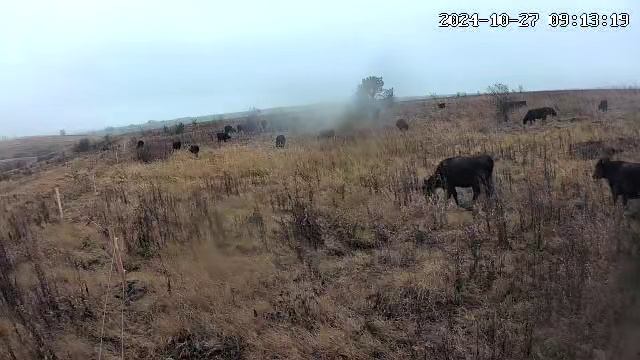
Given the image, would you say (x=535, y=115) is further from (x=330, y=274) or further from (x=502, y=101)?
(x=330, y=274)

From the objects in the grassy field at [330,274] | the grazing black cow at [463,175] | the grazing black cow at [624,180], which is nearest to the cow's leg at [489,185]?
the grazing black cow at [463,175]

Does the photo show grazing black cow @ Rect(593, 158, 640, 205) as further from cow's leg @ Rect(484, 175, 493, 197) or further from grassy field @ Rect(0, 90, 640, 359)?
cow's leg @ Rect(484, 175, 493, 197)

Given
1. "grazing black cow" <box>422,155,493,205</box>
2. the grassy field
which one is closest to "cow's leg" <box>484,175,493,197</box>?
"grazing black cow" <box>422,155,493,205</box>

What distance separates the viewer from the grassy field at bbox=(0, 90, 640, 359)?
464cm

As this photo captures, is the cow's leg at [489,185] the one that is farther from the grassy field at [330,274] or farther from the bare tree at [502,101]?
the bare tree at [502,101]

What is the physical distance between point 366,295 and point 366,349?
1107mm

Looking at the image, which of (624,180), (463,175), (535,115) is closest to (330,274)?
(463,175)

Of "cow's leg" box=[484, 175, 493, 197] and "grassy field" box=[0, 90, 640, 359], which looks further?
"cow's leg" box=[484, 175, 493, 197]

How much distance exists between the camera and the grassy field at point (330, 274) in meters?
4.64

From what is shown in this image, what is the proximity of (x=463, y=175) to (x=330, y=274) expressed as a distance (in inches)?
181

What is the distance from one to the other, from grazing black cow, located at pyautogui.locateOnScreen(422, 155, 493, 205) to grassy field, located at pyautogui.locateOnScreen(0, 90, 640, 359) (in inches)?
12.3

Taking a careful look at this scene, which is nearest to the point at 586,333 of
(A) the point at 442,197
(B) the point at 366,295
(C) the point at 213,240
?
(B) the point at 366,295

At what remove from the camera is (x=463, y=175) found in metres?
9.80

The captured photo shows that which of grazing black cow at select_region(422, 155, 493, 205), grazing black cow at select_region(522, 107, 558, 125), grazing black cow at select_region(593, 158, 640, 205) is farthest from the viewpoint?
grazing black cow at select_region(522, 107, 558, 125)
